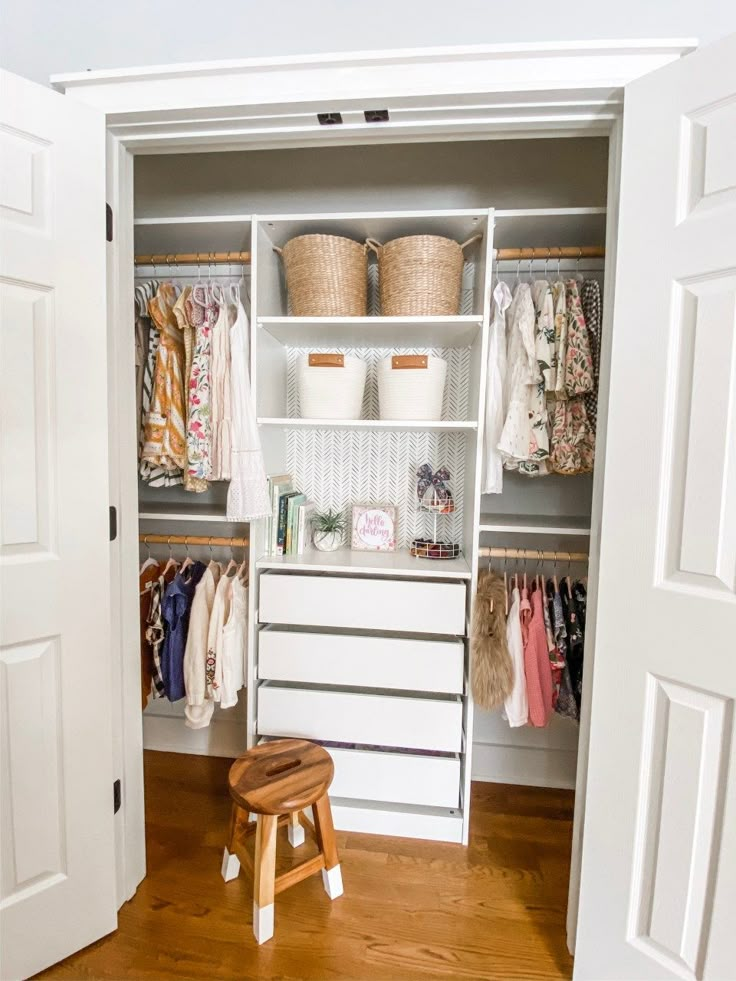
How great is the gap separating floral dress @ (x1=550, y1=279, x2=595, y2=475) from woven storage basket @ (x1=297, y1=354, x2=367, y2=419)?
0.67 metres

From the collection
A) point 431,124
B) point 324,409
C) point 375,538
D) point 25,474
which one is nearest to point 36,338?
point 25,474

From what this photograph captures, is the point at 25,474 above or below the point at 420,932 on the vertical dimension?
above

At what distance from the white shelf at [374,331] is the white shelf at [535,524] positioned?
659 millimetres

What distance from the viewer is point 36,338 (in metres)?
1.08

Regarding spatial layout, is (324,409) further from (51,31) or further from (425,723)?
(51,31)

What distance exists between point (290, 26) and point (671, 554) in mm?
1610

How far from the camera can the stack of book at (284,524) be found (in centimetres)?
173

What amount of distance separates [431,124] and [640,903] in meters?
1.91

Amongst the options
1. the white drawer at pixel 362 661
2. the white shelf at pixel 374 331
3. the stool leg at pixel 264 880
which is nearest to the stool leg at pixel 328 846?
the stool leg at pixel 264 880

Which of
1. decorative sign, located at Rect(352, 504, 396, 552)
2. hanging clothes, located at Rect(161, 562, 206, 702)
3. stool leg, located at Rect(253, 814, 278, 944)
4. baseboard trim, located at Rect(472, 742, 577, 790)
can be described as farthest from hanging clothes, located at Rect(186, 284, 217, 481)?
baseboard trim, located at Rect(472, 742, 577, 790)

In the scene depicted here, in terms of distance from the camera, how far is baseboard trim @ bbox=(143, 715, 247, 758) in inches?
81.3

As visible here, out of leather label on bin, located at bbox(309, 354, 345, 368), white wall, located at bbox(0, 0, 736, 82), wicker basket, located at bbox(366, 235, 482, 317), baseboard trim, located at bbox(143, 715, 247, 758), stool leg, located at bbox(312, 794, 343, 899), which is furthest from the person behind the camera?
baseboard trim, located at bbox(143, 715, 247, 758)

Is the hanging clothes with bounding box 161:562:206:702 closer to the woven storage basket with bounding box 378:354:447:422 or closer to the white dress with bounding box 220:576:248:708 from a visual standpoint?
the white dress with bounding box 220:576:248:708

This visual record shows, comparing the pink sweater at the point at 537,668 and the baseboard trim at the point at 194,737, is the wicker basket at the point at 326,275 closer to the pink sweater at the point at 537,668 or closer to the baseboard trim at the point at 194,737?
the pink sweater at the point at 537,668
